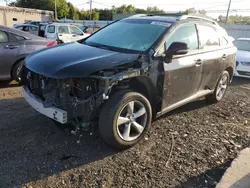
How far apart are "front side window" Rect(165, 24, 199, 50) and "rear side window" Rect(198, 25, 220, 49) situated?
0.19m

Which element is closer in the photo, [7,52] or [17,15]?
[7,52]

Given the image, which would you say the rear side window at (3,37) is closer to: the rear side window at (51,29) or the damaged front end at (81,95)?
the damaged front end at (81,95)

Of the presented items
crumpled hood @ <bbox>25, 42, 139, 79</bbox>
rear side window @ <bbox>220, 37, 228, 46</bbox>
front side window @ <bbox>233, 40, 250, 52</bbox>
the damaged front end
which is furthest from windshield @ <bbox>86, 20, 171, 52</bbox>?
front side window @ <bbox>233, 40, 250, 52</bbox>

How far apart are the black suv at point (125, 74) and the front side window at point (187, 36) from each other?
0.02m

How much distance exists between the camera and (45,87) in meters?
3.23

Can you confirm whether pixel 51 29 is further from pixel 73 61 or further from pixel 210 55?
pixel 73 61

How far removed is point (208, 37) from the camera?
179 inches

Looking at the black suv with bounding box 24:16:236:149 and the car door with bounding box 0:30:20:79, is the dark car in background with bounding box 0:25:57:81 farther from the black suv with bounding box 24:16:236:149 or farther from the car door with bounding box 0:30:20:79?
the black suv with bounding box 24:16:236:149

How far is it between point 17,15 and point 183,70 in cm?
3147

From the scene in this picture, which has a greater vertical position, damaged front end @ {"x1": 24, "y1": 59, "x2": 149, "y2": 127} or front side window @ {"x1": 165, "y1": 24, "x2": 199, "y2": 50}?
front side window @ {"x1": 165, "y1": 24, "x2": 199, "y2": 50}

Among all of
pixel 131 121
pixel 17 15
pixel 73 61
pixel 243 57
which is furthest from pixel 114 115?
pixel 17 15

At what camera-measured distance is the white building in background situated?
28.8 meters

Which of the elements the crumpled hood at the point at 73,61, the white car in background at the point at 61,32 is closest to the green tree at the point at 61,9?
the white car in background at the point at 61,32

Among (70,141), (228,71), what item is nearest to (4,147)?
(70,141)
